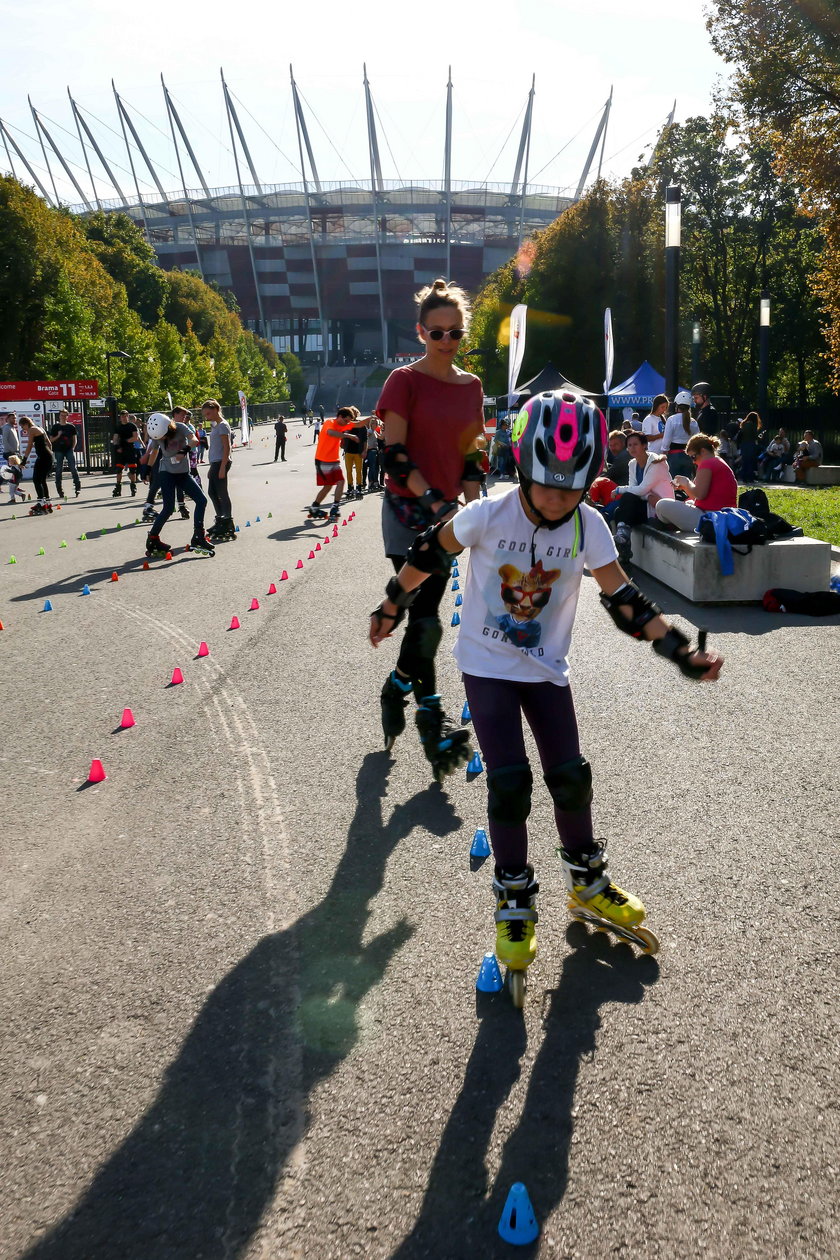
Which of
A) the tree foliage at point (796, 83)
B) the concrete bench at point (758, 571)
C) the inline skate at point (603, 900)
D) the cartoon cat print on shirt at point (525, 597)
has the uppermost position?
the tree foliage at point (796, 83)

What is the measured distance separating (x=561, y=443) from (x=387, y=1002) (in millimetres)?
1744

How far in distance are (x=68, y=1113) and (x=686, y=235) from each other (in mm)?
50650

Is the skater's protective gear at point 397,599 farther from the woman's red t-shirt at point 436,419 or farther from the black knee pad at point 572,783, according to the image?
the woman's red t-shirt at point 436,419

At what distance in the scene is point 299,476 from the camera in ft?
107

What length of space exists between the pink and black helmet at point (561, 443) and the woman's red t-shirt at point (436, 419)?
1.81m

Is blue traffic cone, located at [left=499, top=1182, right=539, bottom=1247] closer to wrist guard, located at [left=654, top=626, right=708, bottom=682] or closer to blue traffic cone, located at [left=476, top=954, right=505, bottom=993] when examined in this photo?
blue traffic cone, located at [left=476, top=954, right=505, bottom=993]

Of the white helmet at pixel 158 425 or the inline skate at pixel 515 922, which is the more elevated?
the white helmet at pixel 158 425

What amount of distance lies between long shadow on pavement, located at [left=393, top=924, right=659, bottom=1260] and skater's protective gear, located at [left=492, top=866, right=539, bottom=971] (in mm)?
121

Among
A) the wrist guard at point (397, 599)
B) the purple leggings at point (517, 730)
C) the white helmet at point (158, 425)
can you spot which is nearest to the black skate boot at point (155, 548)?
the white helmet at point (158, 425)

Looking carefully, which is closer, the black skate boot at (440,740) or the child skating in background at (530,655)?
the child skating in background at (530,655)

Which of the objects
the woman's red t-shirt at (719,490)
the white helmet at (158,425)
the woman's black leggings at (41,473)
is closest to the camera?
the woman's red t-shirt at (719,490)

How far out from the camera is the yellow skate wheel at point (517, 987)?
2906mm

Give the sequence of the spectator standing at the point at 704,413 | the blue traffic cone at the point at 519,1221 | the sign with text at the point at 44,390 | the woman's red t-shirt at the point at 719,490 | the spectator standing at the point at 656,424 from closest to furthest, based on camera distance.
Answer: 1. the blue traffic cone at the point at 519,1221
2. the woman's red t-shirt at the point at 719,490
3. the spectator standing at the point at 704,413
4. the spectator standing at the point at 656,424
5. the sign with text at the point at 44,390

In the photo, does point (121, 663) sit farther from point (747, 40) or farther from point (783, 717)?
point (747, 40)
